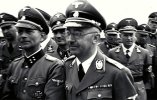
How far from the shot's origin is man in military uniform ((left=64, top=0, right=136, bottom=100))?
3859 millimetres

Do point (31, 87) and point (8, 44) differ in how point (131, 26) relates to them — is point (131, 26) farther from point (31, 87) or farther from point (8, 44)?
point (31, 87)

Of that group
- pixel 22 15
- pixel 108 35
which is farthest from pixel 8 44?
pixel 108 35

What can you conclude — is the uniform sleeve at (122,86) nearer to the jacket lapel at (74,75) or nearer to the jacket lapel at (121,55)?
the jacket lapel at (74,75)

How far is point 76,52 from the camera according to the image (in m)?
3.91

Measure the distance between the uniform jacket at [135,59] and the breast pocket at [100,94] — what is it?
4.83 metres

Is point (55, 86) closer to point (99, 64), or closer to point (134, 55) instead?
point (99, 64)

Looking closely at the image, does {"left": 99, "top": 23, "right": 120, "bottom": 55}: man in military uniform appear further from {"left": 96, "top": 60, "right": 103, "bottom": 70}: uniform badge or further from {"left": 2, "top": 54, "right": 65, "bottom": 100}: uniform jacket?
{"left": 96, "top": 60, "right": 103, "bottom": 70}: uniform badge

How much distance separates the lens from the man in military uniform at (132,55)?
336 inches

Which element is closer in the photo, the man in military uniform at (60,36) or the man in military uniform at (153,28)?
the man in military uniform at (60,36)

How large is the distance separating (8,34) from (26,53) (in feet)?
8.99

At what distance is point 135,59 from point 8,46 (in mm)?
3292

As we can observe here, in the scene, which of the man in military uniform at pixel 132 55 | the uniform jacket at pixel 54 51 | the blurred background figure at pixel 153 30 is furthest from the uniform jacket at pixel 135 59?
the blurred background figure at pixel 153 30

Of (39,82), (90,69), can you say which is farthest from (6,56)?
(90,69)

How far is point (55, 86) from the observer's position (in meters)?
4.19
